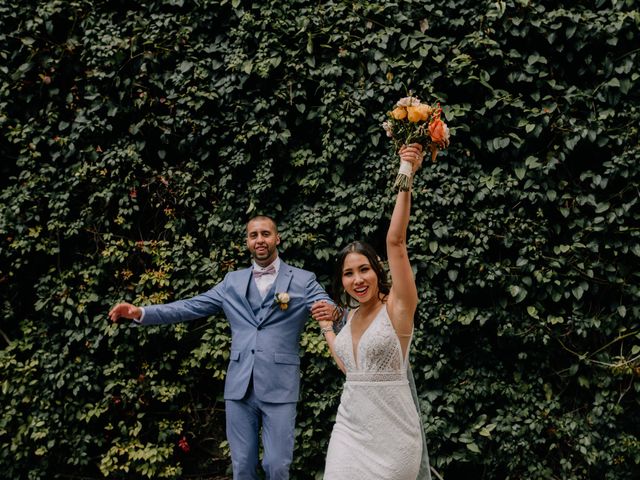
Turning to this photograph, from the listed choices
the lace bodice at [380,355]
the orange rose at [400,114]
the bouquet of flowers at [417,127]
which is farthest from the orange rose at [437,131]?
the lace bodice at [380,355]

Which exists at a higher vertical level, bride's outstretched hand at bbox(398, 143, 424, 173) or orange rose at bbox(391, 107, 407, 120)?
orange rose at bbox(391, 107, 407, 120)

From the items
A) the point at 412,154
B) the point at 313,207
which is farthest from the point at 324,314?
the point at 313,207

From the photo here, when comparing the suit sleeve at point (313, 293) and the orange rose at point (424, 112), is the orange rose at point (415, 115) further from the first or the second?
the suit sleeve at point (313, 293)

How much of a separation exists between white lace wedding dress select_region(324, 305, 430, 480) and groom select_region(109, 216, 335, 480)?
1442 mm

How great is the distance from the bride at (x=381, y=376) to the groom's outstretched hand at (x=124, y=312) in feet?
5.72

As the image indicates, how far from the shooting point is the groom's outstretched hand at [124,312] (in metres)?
4.02

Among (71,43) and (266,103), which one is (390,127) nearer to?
(266,103)

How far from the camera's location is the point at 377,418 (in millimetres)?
2682

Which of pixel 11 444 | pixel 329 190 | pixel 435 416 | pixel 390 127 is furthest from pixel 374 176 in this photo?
pixel 11 444

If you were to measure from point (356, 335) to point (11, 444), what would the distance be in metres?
4.12

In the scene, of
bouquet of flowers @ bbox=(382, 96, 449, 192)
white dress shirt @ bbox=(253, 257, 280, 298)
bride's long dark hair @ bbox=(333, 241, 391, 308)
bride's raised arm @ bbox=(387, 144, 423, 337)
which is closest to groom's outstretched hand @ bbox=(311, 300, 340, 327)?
bride's long dark hair @ bbox=(333, 241, 391, 308)

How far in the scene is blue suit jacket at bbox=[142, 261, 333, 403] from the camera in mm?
4184

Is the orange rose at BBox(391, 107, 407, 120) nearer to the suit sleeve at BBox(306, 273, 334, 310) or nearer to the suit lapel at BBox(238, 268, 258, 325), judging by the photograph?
the suit sleeve at BBox(306, 273, 334, 310)

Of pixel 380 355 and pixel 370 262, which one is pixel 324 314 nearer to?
pixel 370 262
